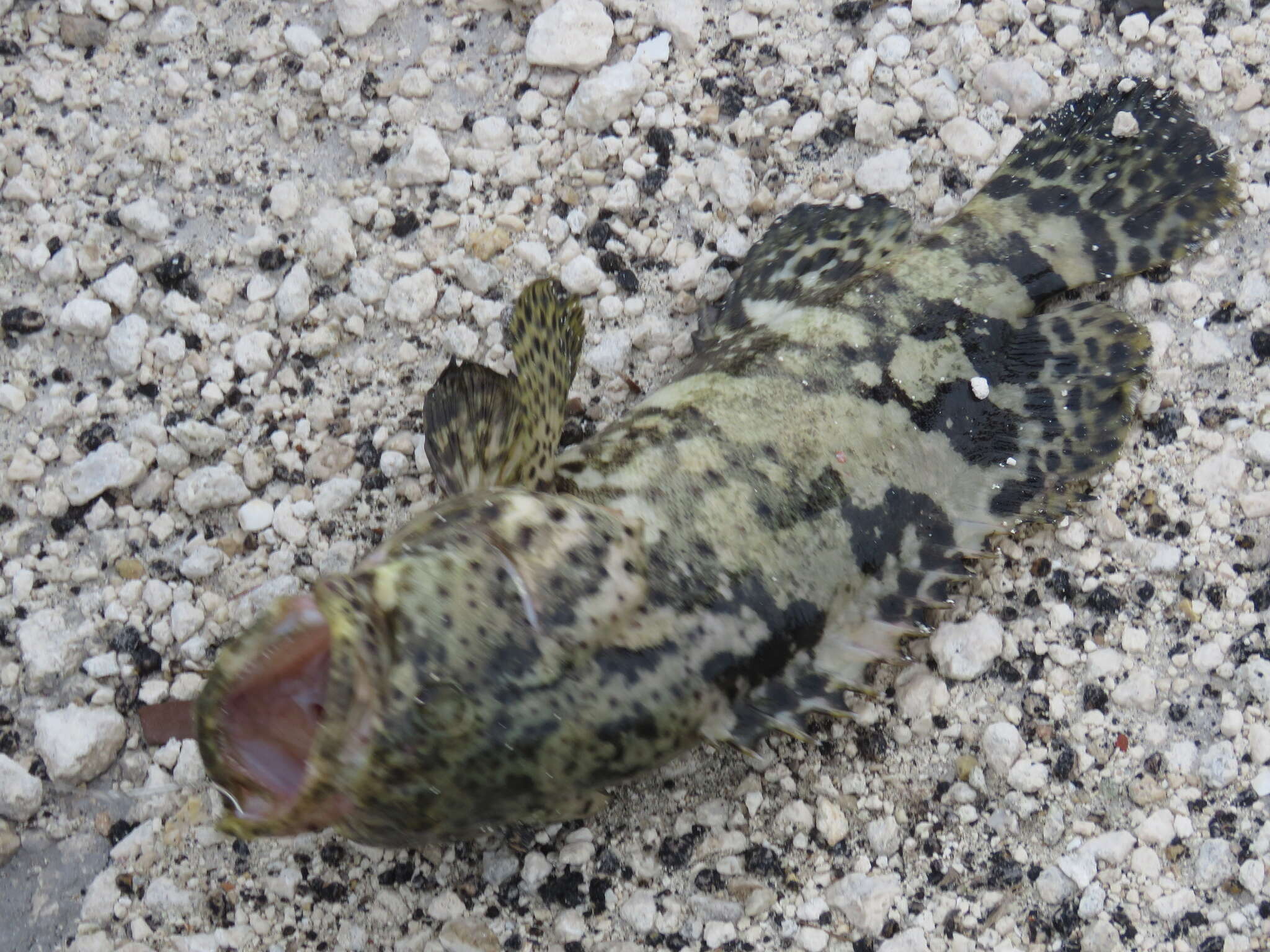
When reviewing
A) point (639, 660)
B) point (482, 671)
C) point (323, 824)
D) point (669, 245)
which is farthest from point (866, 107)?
point (323, 824)

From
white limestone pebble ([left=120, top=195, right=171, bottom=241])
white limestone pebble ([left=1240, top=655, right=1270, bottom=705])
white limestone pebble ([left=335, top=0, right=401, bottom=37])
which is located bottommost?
white limestone pebble ([left=1240, top=655, right=1270, bottom=705])

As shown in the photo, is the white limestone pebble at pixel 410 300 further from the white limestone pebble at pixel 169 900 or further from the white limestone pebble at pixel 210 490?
the white limestone pebble at pixel 169 900

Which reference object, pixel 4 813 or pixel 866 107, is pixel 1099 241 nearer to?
pixel 866 107

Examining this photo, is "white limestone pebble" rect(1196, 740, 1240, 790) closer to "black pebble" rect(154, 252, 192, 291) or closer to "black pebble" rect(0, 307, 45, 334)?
"black pebble" rect(154, 252, 192, 291)

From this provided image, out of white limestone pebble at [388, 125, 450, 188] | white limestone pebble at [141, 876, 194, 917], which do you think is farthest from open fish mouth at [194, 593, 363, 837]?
white limestone pebble at [388, 125, 450, 188]

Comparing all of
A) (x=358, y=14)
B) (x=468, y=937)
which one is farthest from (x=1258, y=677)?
(x=358, y=14)

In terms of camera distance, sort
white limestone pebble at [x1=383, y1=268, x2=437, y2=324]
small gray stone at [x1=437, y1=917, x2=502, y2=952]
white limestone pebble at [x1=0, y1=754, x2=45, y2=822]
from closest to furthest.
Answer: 1. small gray stone at [x1=437, y1=917, x2=502, y2=952]
2. white limestone pebble at [x1=0, y1=754, x2=45, y2=822]
3. white limestone pebble at [x1=383, y1=268, x2=437, y2=324]

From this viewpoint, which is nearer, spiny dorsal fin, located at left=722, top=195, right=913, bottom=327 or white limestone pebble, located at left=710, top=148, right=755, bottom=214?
spiny dorsal fin, located at left=722, top=195, right=913, bottom=327
